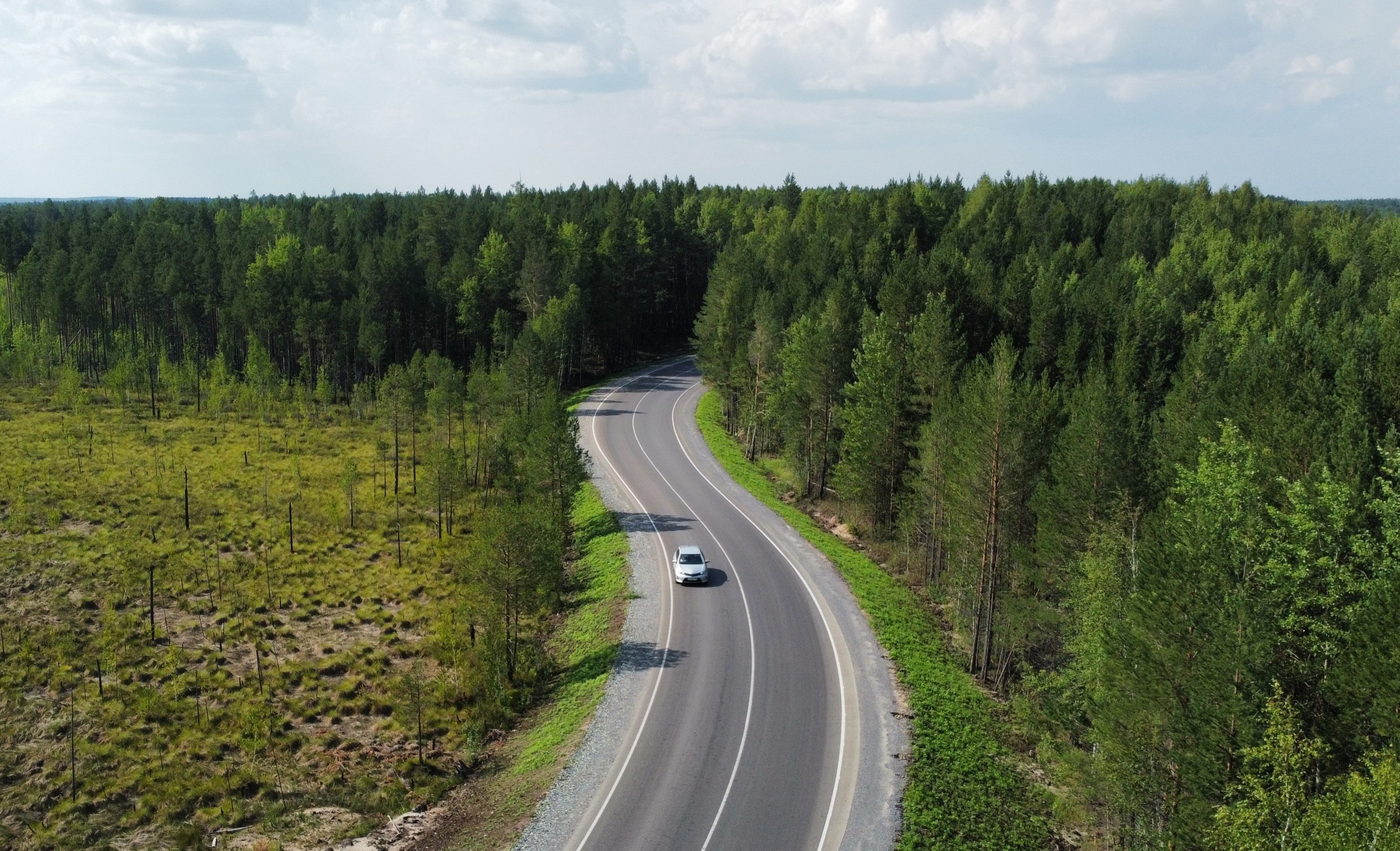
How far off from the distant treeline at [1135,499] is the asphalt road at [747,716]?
17.3 feet

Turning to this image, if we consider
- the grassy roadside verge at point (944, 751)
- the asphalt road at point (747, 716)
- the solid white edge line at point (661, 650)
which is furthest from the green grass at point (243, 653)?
the grassy roadside verge at point (944, 751)

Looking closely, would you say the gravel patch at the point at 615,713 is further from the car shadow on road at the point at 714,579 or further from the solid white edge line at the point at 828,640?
the solid white edge line at the point at 828,640

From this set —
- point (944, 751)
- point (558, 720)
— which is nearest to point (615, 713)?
point (558, 720)

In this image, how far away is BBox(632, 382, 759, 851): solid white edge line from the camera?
26.2 m

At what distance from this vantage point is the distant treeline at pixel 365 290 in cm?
9725

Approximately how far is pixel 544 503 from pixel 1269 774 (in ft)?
107

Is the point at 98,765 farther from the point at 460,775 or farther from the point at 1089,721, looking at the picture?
the point at 1089,721

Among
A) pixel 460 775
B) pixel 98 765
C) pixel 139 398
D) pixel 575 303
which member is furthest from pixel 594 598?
pixel 139 398

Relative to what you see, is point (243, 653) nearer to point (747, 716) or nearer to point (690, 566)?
point (690, 566)

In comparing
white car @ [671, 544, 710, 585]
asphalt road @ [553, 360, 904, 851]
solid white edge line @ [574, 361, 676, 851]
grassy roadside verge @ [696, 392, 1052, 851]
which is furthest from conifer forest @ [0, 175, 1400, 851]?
white car @ [671, 544, 710, 585]

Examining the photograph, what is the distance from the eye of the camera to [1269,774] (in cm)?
1989

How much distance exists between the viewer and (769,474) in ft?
219

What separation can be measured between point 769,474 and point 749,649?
30.9 metres

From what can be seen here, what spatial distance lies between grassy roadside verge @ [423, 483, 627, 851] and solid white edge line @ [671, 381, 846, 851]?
792 centimetres
